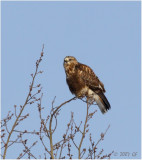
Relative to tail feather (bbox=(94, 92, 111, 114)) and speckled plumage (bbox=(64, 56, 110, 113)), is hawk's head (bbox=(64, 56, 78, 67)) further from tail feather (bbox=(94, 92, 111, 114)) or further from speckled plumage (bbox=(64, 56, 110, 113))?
tail feather (bbox=(94, 92, 111, 114))

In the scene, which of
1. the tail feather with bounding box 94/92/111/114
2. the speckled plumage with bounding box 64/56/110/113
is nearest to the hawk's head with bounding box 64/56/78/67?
the speckled plumage with bounding box 64/56/110/113

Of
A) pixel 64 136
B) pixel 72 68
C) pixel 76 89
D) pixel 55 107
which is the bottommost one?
pixel 64 136

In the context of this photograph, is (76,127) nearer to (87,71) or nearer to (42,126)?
(42,126)

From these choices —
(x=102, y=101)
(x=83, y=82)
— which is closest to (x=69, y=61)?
(x=83, y=82)

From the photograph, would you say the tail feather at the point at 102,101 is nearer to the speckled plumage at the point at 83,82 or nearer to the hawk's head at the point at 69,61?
the speckled plumage at the point at 83,82

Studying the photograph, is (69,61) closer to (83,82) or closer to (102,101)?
Answer: (83,82)

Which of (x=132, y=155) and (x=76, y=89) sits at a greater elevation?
(x=76, y=89)

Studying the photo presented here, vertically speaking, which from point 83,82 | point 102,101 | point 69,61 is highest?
point 69,61

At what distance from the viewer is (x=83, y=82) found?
25.0ft

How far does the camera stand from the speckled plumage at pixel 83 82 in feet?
24.7

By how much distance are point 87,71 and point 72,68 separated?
14.1 inches

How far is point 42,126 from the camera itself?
4.59m

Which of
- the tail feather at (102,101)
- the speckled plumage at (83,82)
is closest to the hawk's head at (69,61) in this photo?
the speckled plumage at (83,82)

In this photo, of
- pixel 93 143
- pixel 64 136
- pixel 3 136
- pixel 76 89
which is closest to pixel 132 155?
pixel 93 143
